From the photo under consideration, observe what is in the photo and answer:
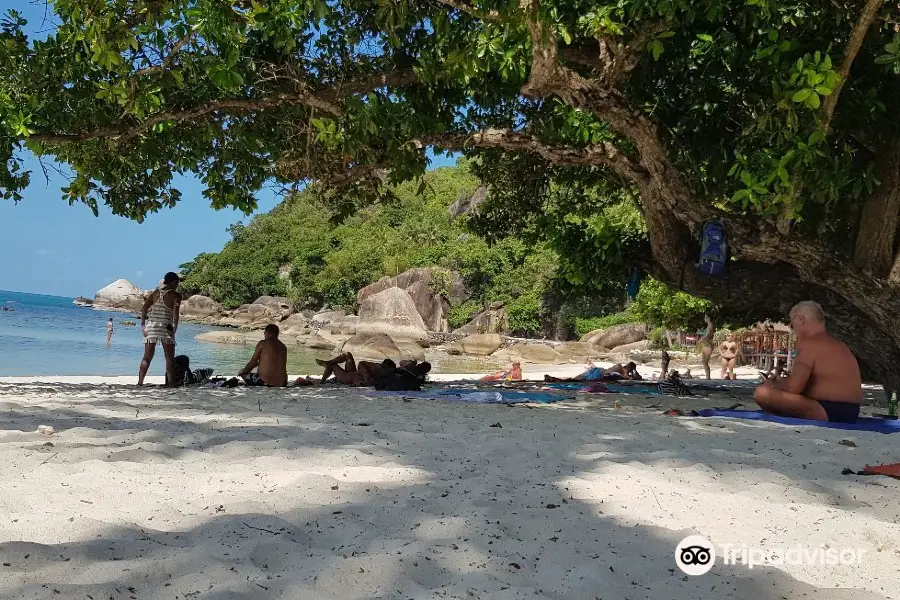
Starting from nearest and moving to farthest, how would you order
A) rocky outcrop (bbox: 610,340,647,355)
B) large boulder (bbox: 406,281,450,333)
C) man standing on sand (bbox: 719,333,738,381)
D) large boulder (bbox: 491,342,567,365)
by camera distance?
man standing on sand (bbox: 719,333,738,381) < large boulder (bbox: 491,342,567,365) < rocky outcrop (bbox: 610,340,647,355) < large boulder (bbox: 406,281,450,333)

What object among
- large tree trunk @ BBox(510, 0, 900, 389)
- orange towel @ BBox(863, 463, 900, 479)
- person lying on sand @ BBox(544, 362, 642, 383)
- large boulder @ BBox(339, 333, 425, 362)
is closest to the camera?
orange towel @ BBox(863, 463, 900, 479)

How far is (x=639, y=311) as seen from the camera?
1816 centimetres

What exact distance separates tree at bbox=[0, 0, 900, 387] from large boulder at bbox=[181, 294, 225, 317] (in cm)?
4325

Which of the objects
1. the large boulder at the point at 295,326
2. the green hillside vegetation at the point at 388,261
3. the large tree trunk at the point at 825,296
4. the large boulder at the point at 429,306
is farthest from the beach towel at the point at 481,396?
the large boulder at the point at 429,306

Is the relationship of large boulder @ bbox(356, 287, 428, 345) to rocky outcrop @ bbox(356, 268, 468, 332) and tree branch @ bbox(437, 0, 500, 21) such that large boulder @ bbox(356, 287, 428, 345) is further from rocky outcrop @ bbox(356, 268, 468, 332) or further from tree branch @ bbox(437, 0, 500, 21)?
tree branch @ bbox(437, 0, 500, 21)

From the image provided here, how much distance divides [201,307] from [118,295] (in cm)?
2249

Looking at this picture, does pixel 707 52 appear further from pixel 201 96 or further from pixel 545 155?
pixel 201 96

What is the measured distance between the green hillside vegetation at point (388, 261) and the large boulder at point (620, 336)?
4.35ft

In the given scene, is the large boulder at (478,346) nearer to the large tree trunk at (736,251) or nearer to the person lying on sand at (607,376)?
the person lying on sand at (607,376)

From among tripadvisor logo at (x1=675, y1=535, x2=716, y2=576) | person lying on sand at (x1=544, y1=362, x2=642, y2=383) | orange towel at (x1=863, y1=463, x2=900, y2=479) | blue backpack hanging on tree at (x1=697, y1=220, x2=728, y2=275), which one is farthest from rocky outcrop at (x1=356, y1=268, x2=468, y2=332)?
tripadvisor logo at (x1=675, y1=535, x2=716, y2=576)

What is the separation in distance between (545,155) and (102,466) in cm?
623

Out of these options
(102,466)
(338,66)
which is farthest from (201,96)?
(102,466)

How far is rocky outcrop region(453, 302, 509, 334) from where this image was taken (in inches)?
1410

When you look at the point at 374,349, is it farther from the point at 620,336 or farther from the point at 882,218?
the point at 882,218
